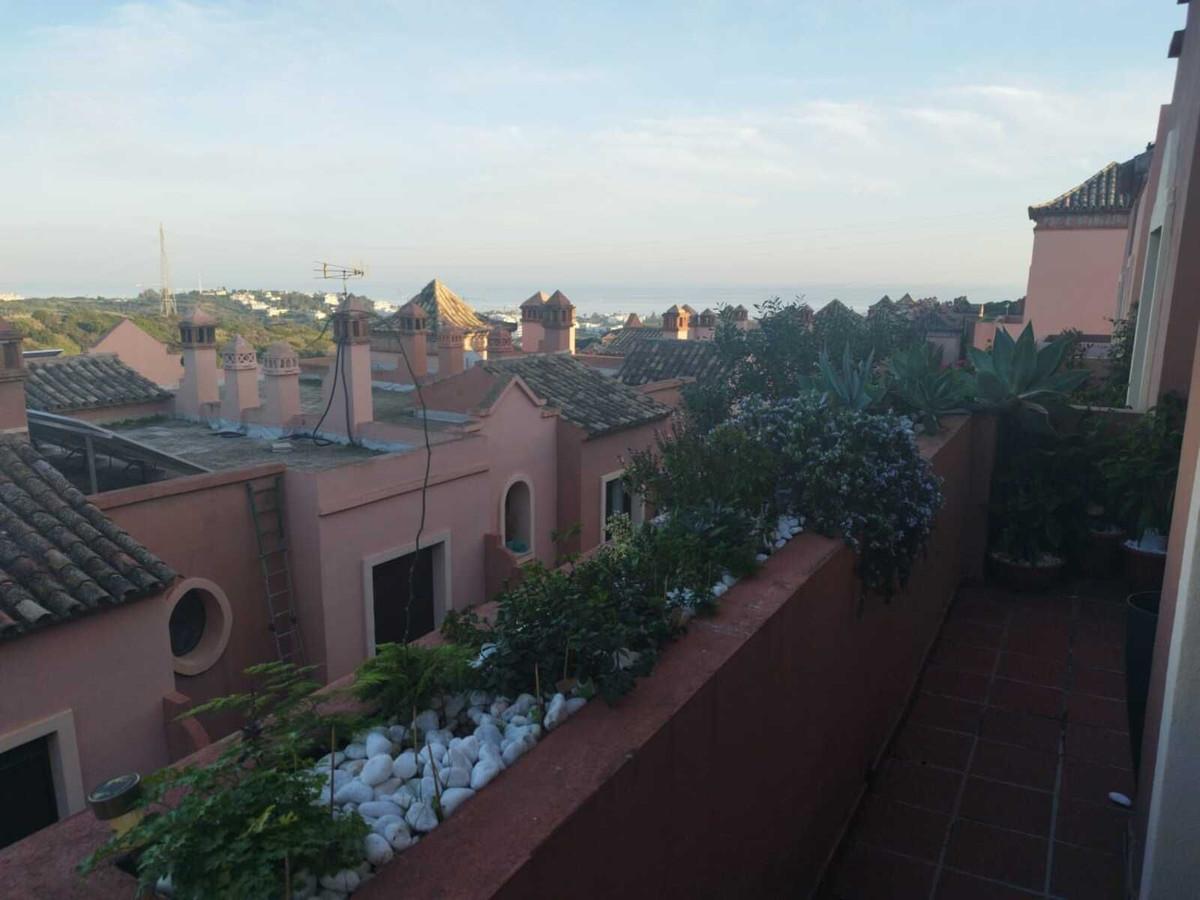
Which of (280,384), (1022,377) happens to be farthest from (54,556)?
(1022,377)

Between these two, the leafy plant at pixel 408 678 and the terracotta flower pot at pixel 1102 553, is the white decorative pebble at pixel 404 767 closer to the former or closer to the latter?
the leafy plant at pixel 408 678

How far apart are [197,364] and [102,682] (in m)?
7.93

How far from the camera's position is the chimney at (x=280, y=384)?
1268cm

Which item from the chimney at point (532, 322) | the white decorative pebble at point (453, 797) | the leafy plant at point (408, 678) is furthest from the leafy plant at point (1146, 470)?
the chimney at point (532, 322)

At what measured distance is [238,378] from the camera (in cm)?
1328

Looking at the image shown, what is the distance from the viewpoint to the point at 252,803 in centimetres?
184

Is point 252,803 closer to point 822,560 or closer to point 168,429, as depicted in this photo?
point 822,560

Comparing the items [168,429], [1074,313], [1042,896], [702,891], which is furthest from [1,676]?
[1074,313]

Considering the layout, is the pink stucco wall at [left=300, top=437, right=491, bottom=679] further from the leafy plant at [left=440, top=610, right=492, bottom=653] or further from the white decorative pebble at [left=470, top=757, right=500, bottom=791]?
the white decorative pebble at [left=470, top=757, right=500, bottom=791]

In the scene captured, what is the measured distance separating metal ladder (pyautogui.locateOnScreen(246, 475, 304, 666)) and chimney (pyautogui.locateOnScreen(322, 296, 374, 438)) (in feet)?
9.43

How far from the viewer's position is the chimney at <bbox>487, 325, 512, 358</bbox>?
907 inches

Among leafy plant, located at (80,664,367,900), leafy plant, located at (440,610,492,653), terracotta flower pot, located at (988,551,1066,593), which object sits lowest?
terracotta flower pot, located at (988,551,1066,593)

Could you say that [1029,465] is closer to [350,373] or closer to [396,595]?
[396,595]

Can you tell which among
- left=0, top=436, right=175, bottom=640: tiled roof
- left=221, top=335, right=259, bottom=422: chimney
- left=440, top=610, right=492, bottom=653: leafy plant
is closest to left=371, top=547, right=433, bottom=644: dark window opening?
left=0, top=436, right=175, bottom=640: tiled roof
